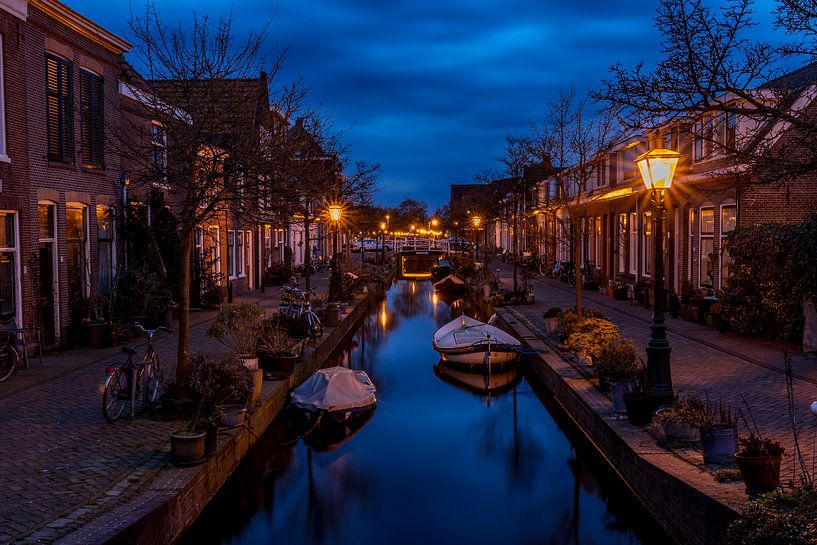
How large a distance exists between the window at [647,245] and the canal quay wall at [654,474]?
1407 cm

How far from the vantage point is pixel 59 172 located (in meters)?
15.2

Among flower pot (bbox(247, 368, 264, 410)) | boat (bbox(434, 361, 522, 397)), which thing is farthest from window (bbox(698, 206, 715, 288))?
flower pot (bbox(247, 368, 264, 410))

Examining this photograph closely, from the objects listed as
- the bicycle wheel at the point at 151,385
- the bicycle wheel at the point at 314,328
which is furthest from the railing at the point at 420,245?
the bicycle wheel at the point at 151,385

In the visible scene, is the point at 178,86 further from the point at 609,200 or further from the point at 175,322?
the point at 609,200

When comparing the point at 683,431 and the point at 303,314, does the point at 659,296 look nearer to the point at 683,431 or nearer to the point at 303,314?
the point at 683,431

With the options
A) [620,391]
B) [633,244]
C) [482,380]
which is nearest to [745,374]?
[620,391]

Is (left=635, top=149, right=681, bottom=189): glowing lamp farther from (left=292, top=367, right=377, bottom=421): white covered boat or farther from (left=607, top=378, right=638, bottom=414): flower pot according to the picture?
(left=292, top=367, right=377, bottom=421): white covered boat

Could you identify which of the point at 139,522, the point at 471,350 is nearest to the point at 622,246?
the point at 471,350

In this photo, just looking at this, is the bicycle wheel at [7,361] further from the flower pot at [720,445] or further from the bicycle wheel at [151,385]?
the flower pot at [720,445]

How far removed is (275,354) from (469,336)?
6120 mm

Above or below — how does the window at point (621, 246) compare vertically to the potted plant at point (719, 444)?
above

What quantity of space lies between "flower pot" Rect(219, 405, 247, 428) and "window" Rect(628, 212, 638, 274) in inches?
828

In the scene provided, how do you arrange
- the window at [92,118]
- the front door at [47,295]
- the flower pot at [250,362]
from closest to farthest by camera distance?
the flower pot at [250,362] → the front door at [47,295] → the window at [92,118]

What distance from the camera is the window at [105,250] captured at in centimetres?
1738
